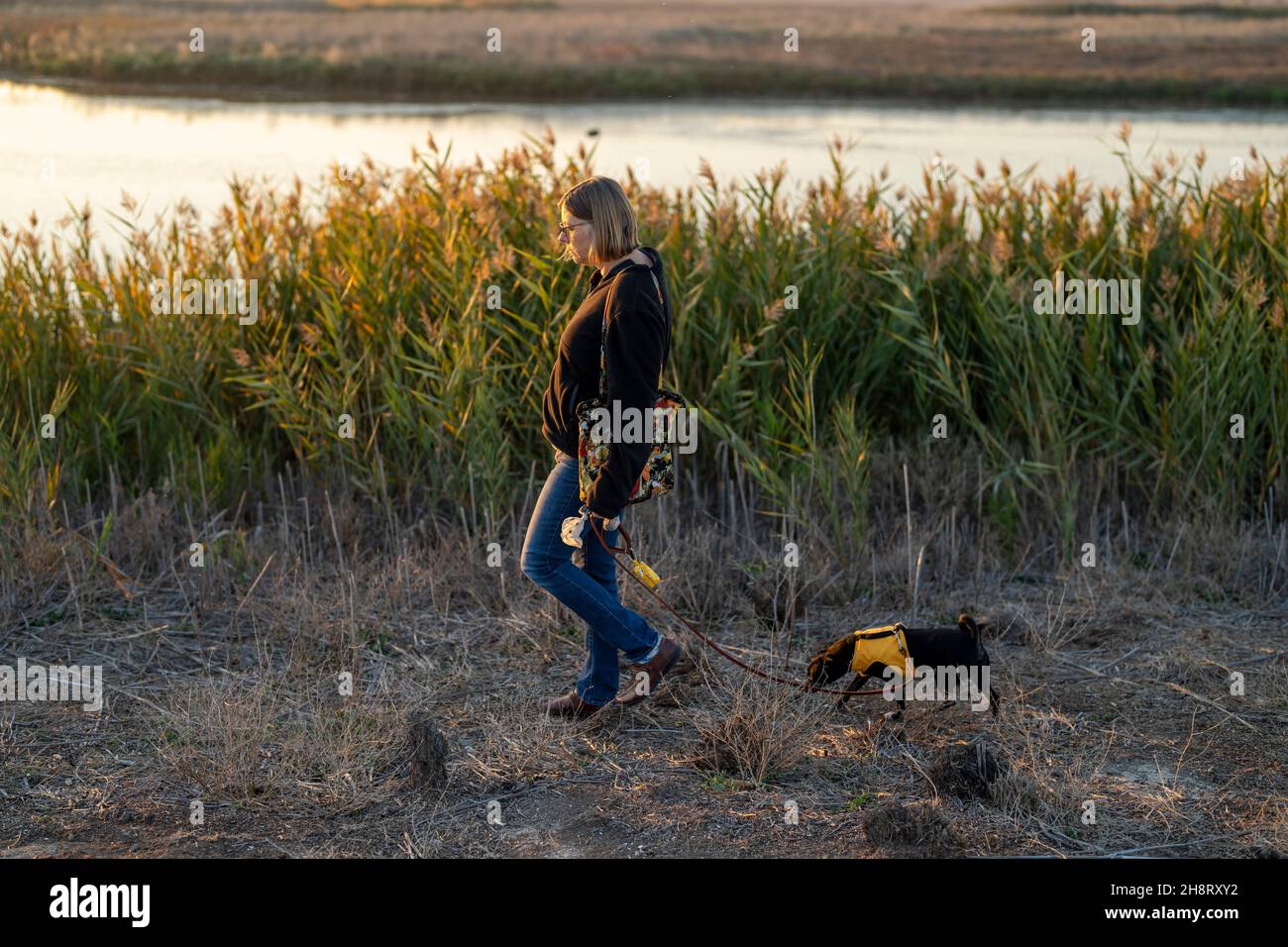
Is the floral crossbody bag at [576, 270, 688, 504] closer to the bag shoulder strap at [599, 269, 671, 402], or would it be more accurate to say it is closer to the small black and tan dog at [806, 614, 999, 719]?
the bag shoulder strap at [599, 269, 671, 402]

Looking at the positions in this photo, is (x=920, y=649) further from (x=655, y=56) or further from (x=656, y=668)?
(x=655, y=56)

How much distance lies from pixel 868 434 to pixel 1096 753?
9.07 feet

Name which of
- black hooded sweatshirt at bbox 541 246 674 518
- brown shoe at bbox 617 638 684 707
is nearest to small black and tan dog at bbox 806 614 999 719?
brown shoe at bbox 617 638 684 707

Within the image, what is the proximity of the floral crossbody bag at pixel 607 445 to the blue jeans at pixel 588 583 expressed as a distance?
0.32ft

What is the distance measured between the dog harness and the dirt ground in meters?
0.24

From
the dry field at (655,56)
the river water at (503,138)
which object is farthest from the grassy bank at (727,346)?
the dry field at (655,56)

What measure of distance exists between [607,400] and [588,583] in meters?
0.72

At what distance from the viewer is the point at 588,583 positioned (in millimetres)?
4598

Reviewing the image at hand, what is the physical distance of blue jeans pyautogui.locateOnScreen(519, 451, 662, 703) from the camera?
450 centimetres

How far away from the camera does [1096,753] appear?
4.67 m

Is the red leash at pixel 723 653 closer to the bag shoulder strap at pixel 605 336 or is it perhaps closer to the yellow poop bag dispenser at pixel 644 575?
the yellow poop bag dispenser at pixel 644 575

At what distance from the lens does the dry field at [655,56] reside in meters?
26.0

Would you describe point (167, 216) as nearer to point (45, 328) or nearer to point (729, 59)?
point (45, 328)
